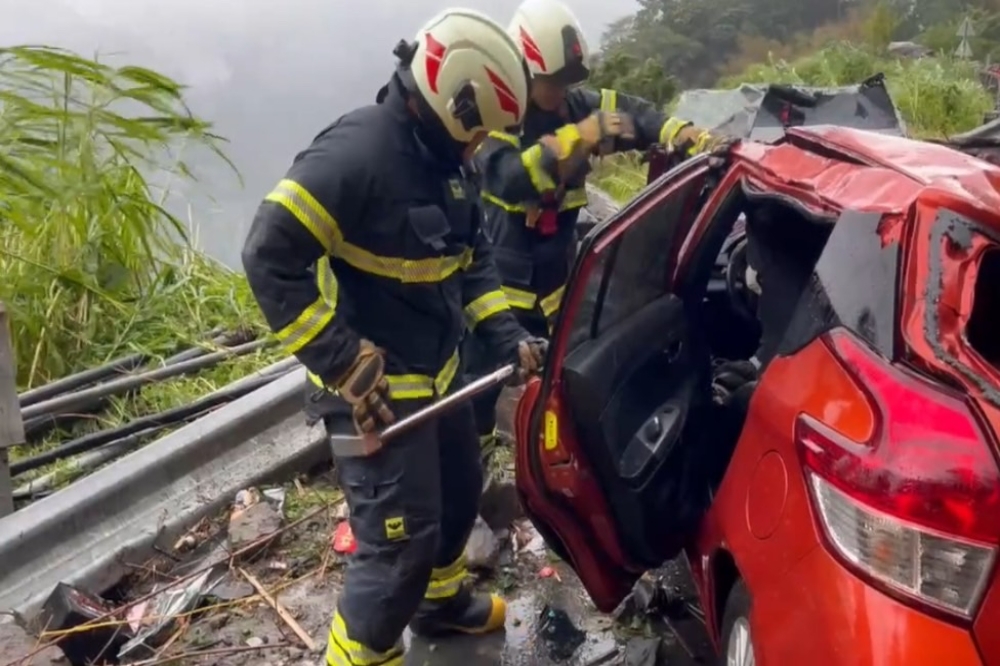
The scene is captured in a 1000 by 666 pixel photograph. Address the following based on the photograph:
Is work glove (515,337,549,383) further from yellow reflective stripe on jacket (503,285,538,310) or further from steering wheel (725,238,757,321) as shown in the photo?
yellow reflective stripe on jacket (503,285,538,310)

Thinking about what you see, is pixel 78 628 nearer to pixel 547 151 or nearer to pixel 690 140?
pixel 547 151

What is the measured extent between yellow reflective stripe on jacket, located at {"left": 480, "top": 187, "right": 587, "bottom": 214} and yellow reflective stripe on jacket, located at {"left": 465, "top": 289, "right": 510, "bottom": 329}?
1.23 m

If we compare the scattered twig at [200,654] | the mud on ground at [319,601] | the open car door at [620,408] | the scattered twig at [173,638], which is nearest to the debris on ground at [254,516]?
the mud on ground at [319,601]

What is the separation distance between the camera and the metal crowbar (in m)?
2.87

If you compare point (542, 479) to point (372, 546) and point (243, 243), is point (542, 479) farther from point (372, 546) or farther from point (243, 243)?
point (243, 243)

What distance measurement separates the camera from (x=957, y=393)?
1829 mm

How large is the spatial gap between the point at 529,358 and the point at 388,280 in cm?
55

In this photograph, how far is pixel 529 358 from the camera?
3.28 metres

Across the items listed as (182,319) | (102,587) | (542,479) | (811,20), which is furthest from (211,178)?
(811,20)

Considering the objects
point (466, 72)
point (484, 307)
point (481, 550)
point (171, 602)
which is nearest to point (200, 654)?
point (171, 602)

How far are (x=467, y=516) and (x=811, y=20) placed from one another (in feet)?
121

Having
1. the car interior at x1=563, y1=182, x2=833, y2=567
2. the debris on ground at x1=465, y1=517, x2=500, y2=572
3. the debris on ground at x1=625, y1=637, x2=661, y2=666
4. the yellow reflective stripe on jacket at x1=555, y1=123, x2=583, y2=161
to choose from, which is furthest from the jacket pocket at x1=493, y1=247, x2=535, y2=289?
the debris on ground at x1=625, y1=637, x2=661, y2=666

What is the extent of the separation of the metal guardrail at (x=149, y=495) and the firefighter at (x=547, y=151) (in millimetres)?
883

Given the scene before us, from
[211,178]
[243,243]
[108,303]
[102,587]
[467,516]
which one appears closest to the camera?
→ [243,243]
